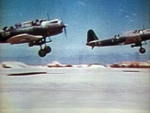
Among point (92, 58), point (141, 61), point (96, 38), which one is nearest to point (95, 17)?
point (96, 38)

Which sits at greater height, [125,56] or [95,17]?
[95,17]

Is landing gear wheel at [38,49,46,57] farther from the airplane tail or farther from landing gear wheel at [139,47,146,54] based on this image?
landing gear wheel at [139,47,146,54]

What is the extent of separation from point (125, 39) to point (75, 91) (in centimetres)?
50

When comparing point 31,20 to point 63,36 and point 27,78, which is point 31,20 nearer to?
point 63,36

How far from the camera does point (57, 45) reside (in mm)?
1971

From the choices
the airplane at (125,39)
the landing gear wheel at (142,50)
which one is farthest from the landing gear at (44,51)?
the landing gear wheel at (142,50)

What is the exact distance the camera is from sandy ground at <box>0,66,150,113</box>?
1941 millimetres

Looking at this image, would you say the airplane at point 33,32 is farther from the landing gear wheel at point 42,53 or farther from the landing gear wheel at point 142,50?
the landing gear wheel at point 142,50

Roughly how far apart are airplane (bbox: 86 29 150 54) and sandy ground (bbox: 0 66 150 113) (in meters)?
0.18

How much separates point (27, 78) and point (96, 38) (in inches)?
21.8

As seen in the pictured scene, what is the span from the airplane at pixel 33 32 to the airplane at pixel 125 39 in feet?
0.67

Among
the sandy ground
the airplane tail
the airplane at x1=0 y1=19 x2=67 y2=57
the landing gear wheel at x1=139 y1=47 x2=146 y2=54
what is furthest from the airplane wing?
the landing gear wheel at x1=139 y1=47 x2=146 y2=54

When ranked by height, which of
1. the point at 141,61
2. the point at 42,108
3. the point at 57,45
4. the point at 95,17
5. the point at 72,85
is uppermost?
the point at 95,17

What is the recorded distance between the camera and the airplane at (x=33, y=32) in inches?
77.2
